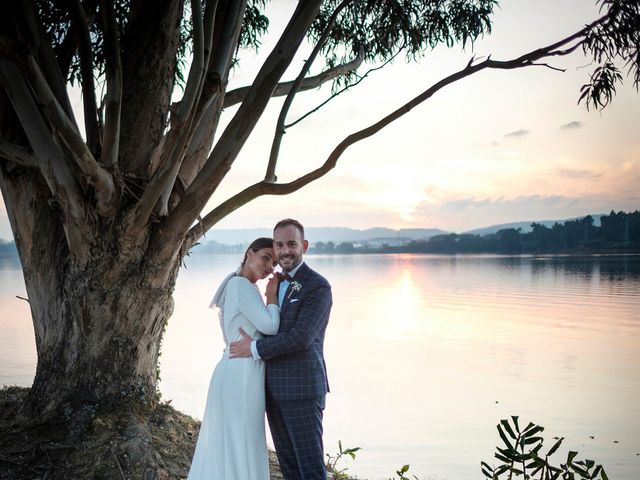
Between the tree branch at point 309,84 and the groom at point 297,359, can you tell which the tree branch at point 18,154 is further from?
the groom at point 297,359

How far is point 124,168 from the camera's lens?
4109 millimetres

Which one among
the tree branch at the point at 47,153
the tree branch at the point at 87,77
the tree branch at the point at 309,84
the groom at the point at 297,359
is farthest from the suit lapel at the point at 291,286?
the tree branch at the point at 309,84

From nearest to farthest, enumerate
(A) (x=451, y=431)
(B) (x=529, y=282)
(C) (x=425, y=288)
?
(A) (x=451, y=431), (C) (x=425, y=288), (B) (x=529, y=282)

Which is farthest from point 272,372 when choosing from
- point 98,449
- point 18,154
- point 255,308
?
point 18,154

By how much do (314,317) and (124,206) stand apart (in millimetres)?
1589

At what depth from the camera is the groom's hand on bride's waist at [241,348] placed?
9.61 ft

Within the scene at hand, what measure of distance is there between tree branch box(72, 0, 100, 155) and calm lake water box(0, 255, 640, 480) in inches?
120

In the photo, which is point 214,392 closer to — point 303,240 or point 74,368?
point 303,240

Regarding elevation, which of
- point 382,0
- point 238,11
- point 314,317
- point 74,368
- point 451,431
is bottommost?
point 451,431

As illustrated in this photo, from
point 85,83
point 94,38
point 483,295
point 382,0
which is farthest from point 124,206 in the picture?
point 483,295

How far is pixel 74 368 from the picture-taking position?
393 cm

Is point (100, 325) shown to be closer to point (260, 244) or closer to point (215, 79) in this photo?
point (260, 244)

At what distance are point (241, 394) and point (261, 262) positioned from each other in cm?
56

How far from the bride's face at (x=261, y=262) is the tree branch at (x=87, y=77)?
1614mm
